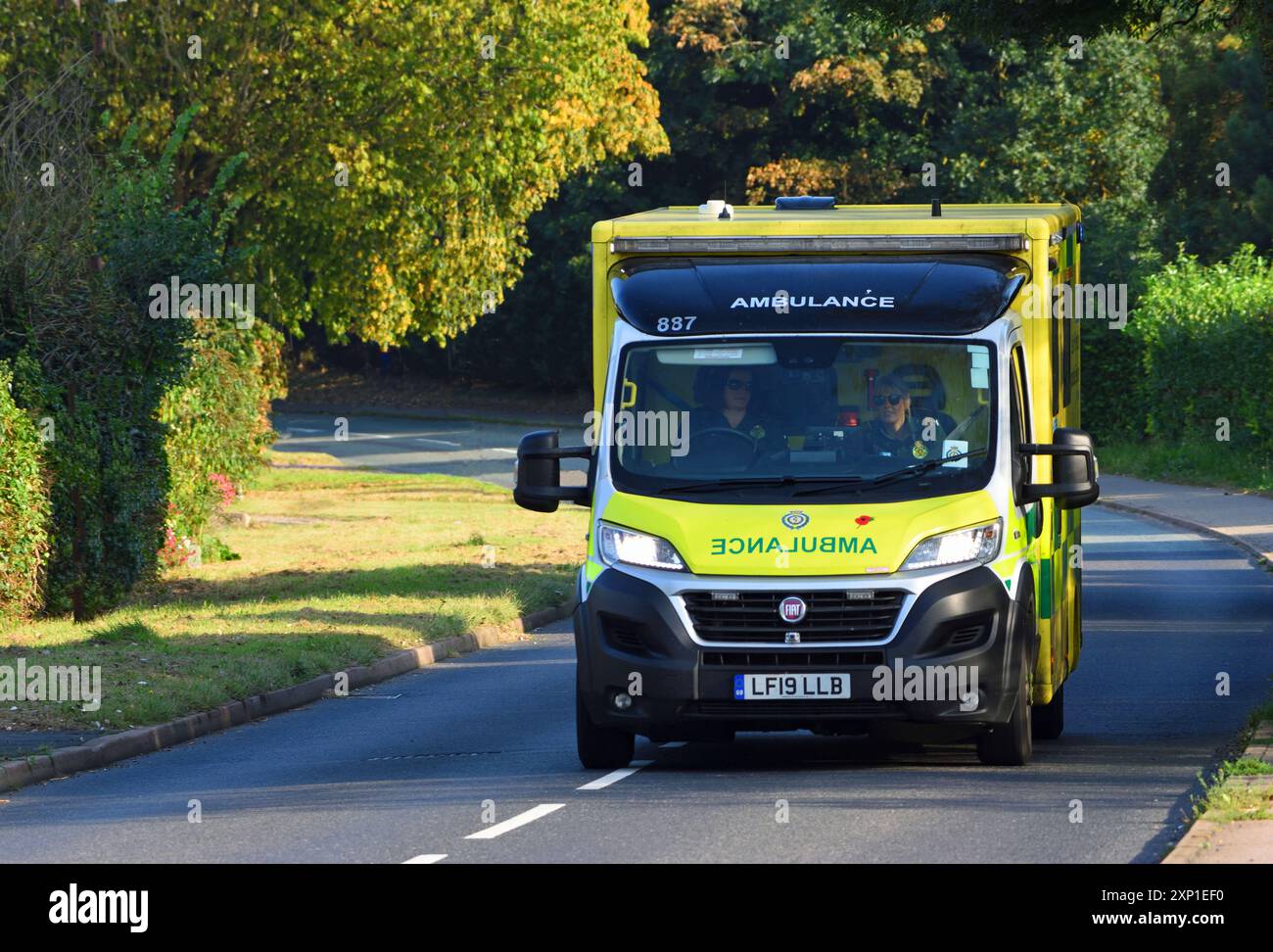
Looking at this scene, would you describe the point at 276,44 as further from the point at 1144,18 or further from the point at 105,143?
the point at 1144,18

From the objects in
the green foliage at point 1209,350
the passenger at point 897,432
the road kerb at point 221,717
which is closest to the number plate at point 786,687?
the passenger at point 897,432

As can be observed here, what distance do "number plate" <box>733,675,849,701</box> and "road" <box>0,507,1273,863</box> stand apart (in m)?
0.51

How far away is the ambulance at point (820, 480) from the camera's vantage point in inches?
429

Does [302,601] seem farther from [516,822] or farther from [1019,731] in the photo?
[516,822]

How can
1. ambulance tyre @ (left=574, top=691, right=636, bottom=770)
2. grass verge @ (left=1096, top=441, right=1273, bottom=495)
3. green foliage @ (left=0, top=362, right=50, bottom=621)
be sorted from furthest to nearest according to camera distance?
grass verge @ (left=1096, top=441, right=1273, bottom=495), green foliage @ (left=0, top=362, right=50, bottom=621), ambulance tyre @ (left=574, top=691, right=636, bottom=770)

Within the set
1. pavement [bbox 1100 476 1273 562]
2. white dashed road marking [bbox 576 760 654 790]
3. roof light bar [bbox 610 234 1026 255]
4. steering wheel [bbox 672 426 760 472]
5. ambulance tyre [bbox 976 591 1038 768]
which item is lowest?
pavement [bbox 1100 476 1273 562]

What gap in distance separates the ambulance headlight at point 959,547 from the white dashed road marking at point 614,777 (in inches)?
79.2

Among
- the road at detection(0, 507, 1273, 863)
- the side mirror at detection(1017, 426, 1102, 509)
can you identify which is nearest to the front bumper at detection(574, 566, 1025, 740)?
the road at detection(0, 507, 1273, 863)

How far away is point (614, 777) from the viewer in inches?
465

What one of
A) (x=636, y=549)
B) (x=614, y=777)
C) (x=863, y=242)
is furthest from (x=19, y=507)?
(x=863, y=242)

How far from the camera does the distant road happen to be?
4494 centimetres

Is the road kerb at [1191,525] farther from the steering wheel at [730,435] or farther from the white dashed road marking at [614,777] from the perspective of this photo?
the steering wheel at [730,435]

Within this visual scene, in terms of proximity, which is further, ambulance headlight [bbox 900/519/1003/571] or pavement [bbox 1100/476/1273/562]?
pavement [bbox 1100/476/1273/562]

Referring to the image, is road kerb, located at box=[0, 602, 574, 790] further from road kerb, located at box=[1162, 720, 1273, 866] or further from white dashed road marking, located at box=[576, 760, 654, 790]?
road kerb, located at box=[1162, 720, 1273, 866]
